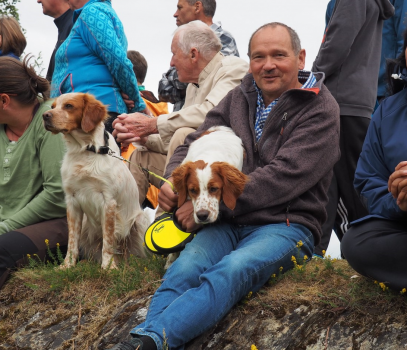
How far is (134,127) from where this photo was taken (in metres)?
6.03

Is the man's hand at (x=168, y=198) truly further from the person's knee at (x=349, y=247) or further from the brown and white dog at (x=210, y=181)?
the person's knee at (x=349, y=247)

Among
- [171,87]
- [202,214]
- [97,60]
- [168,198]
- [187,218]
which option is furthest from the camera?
[171,87]

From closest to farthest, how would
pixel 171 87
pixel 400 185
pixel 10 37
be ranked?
pixel 400 185, pixel 10 37, pixel 171 87

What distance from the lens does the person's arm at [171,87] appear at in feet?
23.7

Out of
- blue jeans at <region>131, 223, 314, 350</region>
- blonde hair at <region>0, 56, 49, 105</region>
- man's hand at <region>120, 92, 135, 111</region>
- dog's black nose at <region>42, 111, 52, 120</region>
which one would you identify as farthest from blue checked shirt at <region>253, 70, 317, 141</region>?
man's hand at <region>120, 92, 135, 111</region>

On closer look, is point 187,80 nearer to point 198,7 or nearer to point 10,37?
point 198,7

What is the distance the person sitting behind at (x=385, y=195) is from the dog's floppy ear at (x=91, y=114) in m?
2.22

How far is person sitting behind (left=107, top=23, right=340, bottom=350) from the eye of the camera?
3.54 metres

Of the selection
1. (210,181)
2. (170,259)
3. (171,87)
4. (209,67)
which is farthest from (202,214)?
(171,87)

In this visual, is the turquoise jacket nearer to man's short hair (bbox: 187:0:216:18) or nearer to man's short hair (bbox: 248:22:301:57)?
man's short hair (bbox: 187:0:216:18)

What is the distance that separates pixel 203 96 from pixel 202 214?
2229mm

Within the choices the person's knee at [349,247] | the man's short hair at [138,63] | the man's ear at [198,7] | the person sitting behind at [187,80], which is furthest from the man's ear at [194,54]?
the person's knee at [349,247]

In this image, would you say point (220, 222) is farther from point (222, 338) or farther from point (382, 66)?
point (382, 66)

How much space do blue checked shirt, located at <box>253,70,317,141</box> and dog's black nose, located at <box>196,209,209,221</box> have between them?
0.81m
